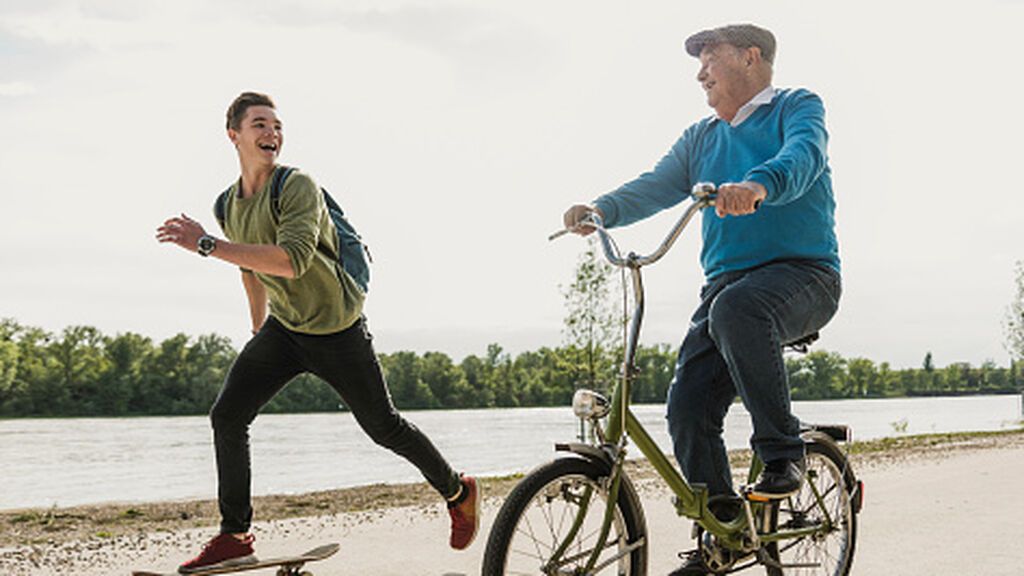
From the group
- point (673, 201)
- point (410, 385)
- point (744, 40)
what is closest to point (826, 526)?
point (673, 201)

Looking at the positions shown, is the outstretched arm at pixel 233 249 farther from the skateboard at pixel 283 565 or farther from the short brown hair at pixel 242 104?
the skateboard at pixel 283 565

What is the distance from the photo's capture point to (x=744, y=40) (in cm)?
397

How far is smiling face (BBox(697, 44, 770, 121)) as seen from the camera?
398 centimetres

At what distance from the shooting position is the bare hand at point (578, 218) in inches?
153

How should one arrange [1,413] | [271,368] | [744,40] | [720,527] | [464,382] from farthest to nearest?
[464,382]
[1,413]
[271,368]
[744,40]
[720,527]

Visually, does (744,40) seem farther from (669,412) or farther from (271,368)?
(271,368)

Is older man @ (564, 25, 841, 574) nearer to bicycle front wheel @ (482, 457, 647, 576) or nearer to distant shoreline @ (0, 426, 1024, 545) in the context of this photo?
bicycle front wheel @ (482, 457, 647, 576)

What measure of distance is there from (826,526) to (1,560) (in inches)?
161

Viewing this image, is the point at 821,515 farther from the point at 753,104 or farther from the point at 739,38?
the point at 739,38

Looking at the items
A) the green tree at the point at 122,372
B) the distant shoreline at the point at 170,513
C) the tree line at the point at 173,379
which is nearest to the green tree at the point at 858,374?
the tree line at the point at 173,379

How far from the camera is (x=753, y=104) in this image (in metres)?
3.92

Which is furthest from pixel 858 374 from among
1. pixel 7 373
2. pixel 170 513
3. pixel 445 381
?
pixel 170 513

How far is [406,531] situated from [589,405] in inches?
126

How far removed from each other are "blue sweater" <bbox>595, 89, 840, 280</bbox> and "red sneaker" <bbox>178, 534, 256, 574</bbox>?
1.99m
